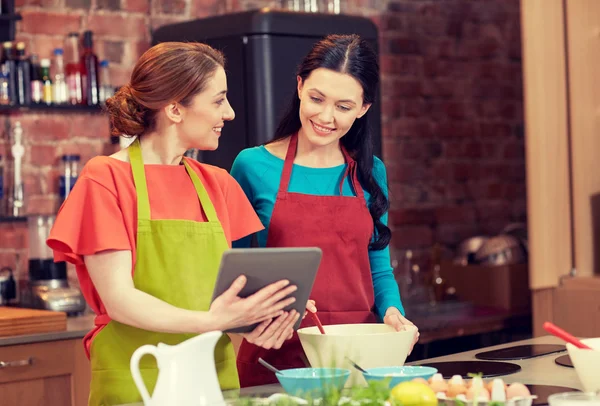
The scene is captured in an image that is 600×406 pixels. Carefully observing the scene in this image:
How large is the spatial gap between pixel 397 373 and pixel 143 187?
61 cm

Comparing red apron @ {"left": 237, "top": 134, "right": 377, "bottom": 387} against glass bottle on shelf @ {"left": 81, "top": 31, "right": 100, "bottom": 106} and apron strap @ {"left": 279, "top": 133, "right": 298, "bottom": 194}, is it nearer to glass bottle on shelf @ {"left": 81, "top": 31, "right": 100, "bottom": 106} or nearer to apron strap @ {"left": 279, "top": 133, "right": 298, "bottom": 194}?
apron strap @ {"left": 279, "top": 133, "right": 298, "bottom": 194}

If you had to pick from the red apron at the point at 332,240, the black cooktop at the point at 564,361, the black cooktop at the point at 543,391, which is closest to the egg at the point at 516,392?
the black cooktop at the point at 543,391

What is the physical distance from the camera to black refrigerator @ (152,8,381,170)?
3.30 meters

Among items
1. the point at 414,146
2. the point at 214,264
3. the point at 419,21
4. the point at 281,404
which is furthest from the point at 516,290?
the point at 281,404

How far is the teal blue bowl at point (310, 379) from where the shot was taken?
5.10 ft

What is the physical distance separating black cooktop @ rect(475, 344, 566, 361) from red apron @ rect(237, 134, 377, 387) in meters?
0.31

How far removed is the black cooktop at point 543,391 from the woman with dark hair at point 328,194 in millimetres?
500

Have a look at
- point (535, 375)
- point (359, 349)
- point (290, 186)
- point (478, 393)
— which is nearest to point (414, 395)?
point (478, 393)

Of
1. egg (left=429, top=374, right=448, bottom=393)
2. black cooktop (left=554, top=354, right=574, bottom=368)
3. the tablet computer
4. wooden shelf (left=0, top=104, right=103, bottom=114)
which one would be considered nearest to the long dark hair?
black cooktop (left=554, top=354, right=574, bottom=368)

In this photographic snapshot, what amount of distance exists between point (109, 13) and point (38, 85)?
43 cm

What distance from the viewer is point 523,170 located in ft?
15.9

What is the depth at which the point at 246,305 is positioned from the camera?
172cm

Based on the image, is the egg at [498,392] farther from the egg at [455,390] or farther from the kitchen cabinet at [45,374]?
the kitchen cabinet at [45,374]

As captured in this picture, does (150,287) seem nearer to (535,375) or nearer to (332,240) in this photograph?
(332,240)
